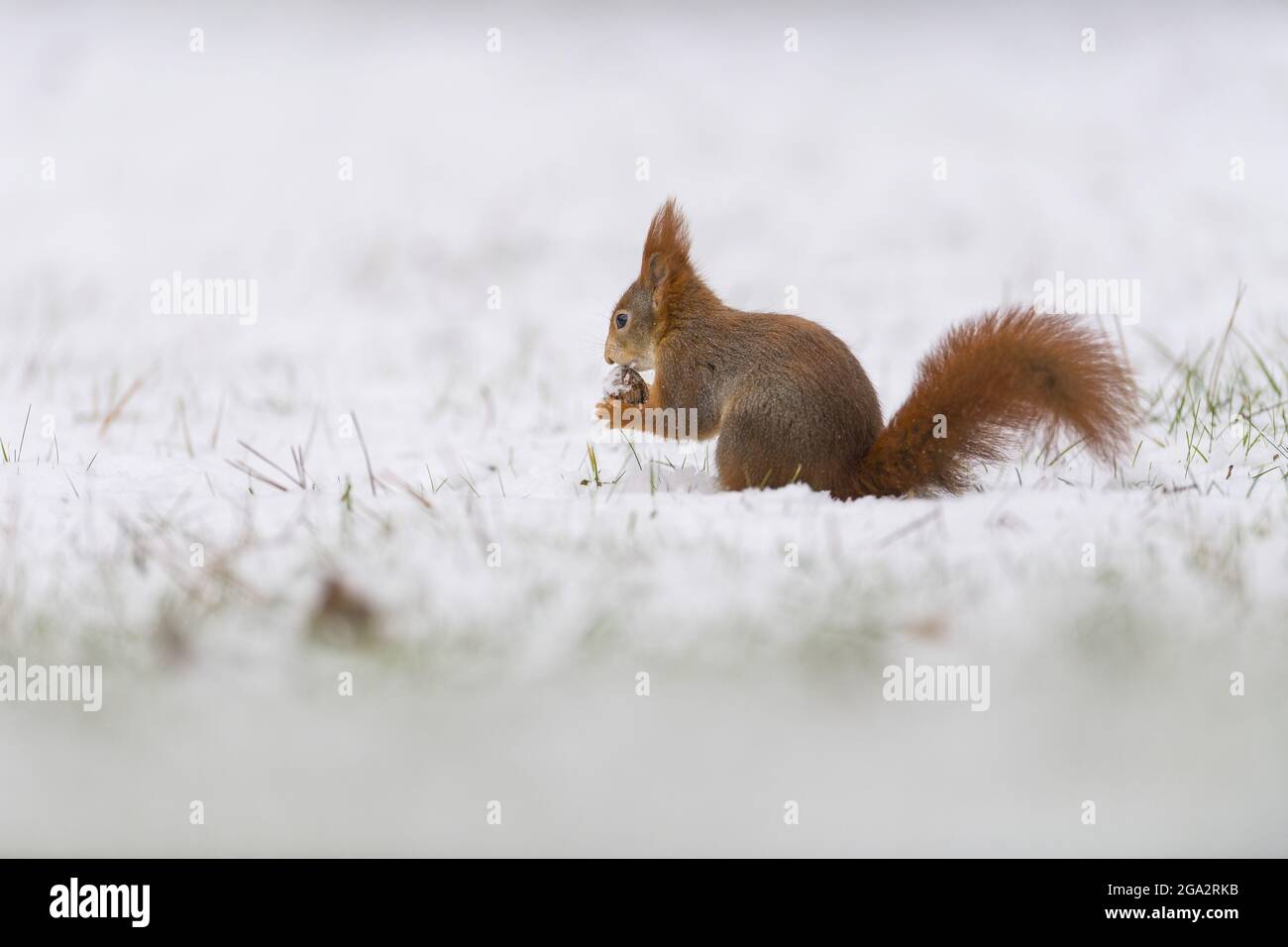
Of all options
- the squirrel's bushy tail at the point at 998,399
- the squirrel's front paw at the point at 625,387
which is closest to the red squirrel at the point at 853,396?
the squirrel's bushy tail at the point at 998,399

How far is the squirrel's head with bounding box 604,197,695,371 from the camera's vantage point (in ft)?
10.7

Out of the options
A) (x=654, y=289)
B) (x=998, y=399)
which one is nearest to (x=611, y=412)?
(x=654, y=289)

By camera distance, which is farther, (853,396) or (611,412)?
(611,412)

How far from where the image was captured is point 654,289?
3.31 metres

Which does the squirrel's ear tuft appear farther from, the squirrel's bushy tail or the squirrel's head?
the squirrel's bushy tail

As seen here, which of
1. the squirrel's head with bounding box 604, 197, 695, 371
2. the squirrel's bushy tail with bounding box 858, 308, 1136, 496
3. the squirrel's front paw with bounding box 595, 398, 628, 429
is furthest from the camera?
the squirrel's head with bounding box 604, 197, 695, 371

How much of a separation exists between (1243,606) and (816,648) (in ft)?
2.42

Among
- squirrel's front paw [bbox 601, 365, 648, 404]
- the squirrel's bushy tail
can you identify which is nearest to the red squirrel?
the squirrel's bushy tail

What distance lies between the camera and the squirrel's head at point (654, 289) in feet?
10.7

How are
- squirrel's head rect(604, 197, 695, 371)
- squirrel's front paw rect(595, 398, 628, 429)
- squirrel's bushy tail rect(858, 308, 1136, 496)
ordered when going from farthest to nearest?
squirrel's head rect(604, 197, 695, 371) < squirrel's front paw rect(595, 398, 628, 429) < squirrel's bushy tail rect(858, 308, 1136, 496)

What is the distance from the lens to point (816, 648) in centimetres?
200

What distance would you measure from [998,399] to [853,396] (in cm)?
36

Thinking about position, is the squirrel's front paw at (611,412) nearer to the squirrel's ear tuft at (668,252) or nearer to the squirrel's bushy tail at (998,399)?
the squirrel's ear tuft at (668,252)

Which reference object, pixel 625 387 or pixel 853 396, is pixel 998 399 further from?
pixel 625 387
